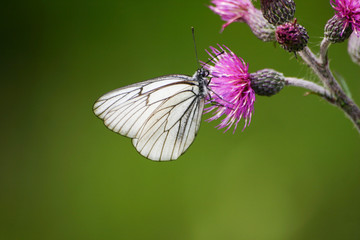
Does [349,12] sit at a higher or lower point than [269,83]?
higher

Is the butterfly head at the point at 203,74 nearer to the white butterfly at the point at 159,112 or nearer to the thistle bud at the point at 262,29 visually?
the white butterfly at the point at 159,112

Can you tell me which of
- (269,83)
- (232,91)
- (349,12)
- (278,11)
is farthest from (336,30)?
(232,91)

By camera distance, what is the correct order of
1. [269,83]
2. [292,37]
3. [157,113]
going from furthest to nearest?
[157,113] → [269,83] → [292,37]

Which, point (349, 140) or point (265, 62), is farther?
point (265, 62)

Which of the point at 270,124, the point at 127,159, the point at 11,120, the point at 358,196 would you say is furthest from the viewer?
the point at 11,120

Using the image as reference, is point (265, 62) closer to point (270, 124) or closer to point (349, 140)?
point (270, 124)

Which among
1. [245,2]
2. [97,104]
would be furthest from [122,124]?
[245,2]

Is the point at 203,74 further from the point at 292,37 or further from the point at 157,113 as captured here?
the point at 292,37

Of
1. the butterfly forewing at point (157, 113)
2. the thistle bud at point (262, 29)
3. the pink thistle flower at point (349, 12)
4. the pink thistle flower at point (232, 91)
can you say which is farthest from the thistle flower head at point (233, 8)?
the pink thistle flower at point (349, 12)
